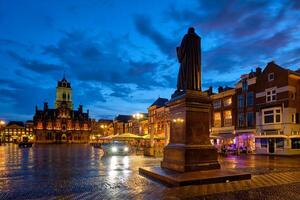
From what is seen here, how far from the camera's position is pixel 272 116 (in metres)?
38.2

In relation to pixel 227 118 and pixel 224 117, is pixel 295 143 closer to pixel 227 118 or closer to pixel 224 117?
pixel 227 118

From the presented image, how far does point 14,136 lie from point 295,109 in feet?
589

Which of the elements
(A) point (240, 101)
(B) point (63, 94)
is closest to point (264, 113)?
(A) point (240, 101)

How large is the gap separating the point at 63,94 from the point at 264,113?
134m

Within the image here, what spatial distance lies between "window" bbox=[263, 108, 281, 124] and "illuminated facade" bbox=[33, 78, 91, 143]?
11224 cm

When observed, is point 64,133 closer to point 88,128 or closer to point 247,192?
point 88,128

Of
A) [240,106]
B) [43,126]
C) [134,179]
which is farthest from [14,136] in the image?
[134,179]

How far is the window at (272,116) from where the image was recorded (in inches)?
1470

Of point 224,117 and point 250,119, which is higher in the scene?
point 224,117

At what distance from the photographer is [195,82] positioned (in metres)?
12.7

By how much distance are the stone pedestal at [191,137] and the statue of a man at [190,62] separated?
0.60 m

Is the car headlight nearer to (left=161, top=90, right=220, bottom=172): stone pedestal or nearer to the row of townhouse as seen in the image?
the row of townhouse

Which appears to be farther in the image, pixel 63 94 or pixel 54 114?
pixel 63 94

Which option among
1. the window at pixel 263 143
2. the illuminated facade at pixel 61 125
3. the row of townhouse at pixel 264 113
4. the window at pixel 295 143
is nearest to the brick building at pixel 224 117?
the row of townhouse at pixel 264 113
